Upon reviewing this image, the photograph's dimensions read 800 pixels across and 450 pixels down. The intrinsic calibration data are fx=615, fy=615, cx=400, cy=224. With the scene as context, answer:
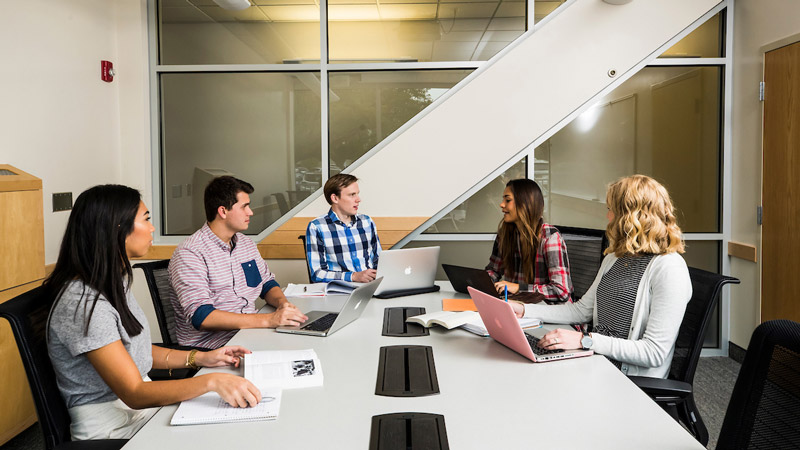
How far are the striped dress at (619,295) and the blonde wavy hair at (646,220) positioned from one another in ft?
0.22

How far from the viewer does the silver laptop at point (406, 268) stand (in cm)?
295

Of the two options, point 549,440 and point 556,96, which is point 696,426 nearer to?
point 549,440

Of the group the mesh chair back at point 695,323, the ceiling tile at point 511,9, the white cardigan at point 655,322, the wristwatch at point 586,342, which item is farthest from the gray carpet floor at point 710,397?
the ceiling tile at point 511,9

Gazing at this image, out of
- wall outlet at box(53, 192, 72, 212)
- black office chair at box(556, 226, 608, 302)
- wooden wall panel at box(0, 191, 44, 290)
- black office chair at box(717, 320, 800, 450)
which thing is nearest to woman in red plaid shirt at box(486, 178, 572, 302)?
black office chair at box(556, 226, 608, 302)

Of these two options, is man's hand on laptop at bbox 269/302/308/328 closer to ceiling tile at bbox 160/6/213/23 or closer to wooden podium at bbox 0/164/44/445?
wooden podium at bbox 0/164/44/445

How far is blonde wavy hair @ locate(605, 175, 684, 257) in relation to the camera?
2.13m

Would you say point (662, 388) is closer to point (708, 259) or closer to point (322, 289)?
point (322, 289)

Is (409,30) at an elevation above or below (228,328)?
above

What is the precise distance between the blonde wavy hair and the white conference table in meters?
0.45

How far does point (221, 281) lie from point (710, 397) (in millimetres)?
2886

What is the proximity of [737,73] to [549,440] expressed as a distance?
4.02 meters

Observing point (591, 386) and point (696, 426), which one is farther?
point (696, 426)

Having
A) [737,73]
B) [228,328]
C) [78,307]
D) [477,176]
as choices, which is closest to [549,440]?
[78,307]

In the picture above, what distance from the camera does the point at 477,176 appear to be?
4.36 meters
